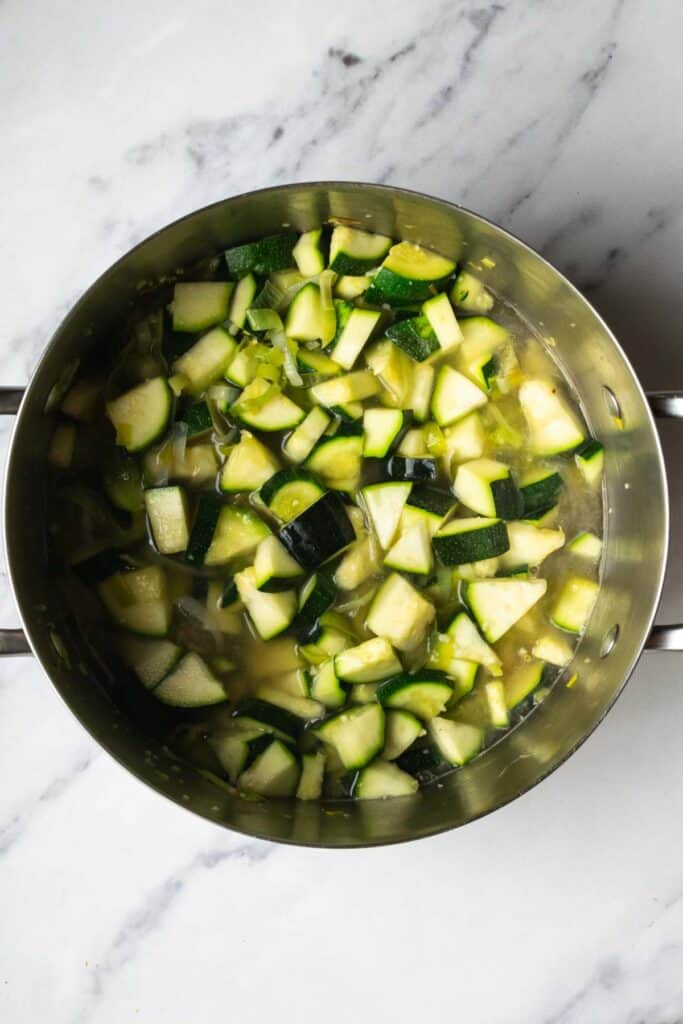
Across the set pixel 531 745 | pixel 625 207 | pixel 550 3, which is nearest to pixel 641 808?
pixel 531 745

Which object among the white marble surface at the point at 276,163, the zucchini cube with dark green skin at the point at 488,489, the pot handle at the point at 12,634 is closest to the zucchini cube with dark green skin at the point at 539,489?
the zucchini cube with dark green skin at the point at 488,489

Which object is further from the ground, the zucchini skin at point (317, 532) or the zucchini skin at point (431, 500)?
the zucchini skin at point (431, 500)

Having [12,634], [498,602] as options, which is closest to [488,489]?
[498,602]

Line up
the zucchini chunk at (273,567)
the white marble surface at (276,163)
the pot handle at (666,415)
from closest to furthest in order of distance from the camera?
1. the pot handle at (666,415)
2. the zucchini chunk at (273,567)
3. the white marble surface at (276,163)

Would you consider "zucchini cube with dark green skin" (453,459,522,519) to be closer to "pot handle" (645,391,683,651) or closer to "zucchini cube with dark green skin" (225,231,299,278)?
"pot handle" (645,391,683,651)

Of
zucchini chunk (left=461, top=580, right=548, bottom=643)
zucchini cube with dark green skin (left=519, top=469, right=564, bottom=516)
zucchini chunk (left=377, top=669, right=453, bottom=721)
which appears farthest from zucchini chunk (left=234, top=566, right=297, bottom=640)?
zucchini cube with dark green skin (left=519, top=469, right=564, bottom=516)

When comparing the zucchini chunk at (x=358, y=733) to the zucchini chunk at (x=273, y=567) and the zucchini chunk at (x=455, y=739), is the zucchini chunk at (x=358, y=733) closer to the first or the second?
the zucchini chunk at (x=455, y=739)
